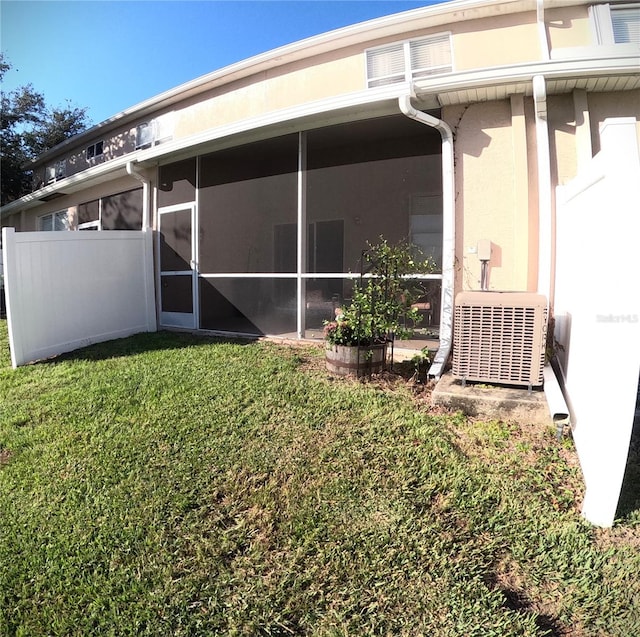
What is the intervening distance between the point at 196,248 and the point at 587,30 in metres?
5.93

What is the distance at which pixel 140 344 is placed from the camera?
5.98 metres

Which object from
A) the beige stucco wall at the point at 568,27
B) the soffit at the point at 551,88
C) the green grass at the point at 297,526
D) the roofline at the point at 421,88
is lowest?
the green grass at the point at 297,526

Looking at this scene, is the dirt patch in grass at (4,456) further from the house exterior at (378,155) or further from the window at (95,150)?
the window at (95,150)

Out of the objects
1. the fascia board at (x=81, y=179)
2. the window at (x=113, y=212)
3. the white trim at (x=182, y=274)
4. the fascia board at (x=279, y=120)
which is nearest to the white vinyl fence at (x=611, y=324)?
the fascia board at (x=279, y=120)

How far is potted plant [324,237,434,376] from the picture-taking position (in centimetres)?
410

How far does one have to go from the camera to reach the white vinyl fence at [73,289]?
5.17 metres

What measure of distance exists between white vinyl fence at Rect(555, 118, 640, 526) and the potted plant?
1888mm

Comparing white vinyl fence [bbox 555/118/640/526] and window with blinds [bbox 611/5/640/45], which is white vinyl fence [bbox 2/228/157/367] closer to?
white vinyl fence [bbox 555/118/640/526]

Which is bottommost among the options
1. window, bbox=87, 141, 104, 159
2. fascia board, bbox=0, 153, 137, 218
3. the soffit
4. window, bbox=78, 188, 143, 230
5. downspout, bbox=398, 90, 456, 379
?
downspout, bbox=398, 90, 456, 379

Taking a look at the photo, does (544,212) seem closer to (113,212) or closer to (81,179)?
(113,212)

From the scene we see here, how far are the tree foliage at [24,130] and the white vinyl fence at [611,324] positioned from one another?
17242 millimetres

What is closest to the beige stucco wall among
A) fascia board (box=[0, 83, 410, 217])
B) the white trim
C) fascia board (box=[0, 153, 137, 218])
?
fascia board (box=[0, 83, 410, 217])

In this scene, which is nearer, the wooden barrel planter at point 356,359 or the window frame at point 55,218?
the wooden barrel planter at point 356,359

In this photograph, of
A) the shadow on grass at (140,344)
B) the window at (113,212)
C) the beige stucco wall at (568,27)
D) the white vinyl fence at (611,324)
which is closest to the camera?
the white vinyl fence at (611,324)
